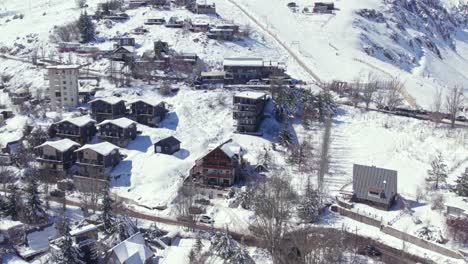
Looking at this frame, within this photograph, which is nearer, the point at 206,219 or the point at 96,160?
the point at 206,219

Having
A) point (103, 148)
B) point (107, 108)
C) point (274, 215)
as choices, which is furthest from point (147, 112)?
point (274, 215)

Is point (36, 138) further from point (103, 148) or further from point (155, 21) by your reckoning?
point (155, 21)

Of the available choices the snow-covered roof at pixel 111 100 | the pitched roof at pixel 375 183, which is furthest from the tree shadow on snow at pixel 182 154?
the pitched roof at pixel 375 183

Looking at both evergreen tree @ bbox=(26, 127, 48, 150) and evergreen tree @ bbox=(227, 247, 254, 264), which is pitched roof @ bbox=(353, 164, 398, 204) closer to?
evergreen tree @ bbox=(227, 247, 254, 264)

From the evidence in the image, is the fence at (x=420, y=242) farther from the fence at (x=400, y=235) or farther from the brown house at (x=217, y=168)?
the brown house at (x=217, y=168)

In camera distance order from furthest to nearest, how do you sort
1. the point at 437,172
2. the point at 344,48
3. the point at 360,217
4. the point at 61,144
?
the point at 344,48 → the point at 61,144 → the point at 437,172 → the point at 360,217

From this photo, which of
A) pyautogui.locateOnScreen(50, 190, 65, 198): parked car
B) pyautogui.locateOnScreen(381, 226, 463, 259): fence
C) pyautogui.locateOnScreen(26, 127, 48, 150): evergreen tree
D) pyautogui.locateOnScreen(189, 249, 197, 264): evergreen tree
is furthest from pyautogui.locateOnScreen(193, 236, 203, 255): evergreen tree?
pyautogui.locateOnScreen(26, 127, 48, 150): evergreen tree

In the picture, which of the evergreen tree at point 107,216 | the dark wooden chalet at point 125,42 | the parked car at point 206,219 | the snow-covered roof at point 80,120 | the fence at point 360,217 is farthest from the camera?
the dark wooden chalet at point 125,42
